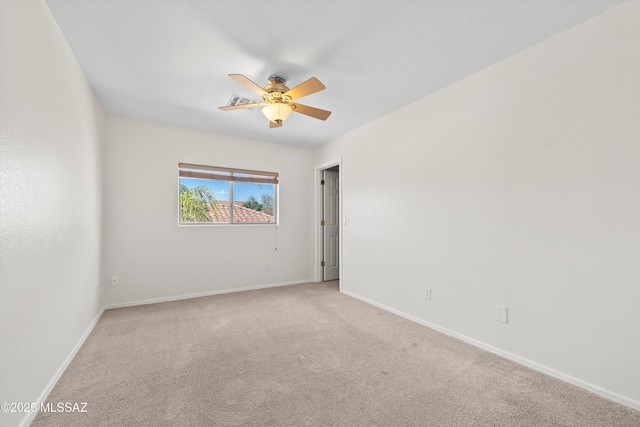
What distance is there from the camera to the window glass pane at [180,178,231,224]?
4176mm

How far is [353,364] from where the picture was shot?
2182 millimetres

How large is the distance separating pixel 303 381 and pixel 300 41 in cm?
251

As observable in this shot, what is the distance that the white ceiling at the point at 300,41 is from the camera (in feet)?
5.91

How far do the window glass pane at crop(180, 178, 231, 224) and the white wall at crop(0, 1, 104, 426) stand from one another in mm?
1615

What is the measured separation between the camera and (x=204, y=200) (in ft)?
14.2

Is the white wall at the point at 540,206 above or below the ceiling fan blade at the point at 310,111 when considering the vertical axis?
below

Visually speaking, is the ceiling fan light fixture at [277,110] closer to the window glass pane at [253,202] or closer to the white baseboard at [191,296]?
the window glass pane at [253,202]

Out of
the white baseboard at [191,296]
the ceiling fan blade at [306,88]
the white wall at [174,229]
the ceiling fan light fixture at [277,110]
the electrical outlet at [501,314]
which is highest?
the ceiling fan blade at [306,88]

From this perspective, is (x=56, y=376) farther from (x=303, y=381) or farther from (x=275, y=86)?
(x=275, y=86)

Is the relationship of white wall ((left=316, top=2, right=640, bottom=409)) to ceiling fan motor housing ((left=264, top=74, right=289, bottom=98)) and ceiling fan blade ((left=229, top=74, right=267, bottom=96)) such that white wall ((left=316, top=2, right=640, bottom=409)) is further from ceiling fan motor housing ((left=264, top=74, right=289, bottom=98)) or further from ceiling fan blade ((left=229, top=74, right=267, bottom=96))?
ceiling fan blade ((left=229, top=74, right=267, bottom=96))

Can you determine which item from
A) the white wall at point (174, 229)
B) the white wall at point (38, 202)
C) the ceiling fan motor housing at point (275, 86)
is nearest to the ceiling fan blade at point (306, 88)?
the ceiling fan motor housing at point (275, 86)

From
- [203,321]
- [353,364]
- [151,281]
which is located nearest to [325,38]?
[353,364]

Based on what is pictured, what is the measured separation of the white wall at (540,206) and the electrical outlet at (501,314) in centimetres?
4

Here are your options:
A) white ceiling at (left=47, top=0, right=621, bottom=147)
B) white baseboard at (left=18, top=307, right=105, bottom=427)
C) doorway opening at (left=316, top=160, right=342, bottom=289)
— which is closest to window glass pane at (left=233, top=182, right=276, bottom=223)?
doorway opening at (left=316, top=160, right=342, bottom=289)
